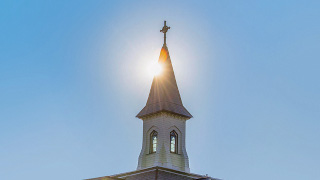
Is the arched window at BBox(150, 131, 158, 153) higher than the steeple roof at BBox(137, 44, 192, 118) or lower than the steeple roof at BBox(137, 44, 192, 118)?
lower

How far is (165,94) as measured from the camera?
43156mm

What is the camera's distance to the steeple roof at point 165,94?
42344 millimetres

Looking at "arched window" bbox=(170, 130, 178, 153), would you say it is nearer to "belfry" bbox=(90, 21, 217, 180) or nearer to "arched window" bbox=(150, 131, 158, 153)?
"belfry" bbox=(90, 21, 217, 180)

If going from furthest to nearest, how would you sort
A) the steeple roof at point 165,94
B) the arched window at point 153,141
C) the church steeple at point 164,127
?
1. the steeple roof at point 165,94
2. the arched window at point 153,141
3. the church steeple at point 164,127

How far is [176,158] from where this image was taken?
41000 mm

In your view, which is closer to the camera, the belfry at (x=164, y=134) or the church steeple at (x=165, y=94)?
the belfry at (x=164, y=134)

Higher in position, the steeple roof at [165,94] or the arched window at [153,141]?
the steeple roof at [165,94]

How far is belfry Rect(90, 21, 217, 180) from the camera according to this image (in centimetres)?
3966

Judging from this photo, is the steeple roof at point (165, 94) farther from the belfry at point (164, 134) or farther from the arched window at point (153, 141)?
the arched window at point (153, 141)

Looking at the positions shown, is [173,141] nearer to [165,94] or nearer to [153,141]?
[153,141]

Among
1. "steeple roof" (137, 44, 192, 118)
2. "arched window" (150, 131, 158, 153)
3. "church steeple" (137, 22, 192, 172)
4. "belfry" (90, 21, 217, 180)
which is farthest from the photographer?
"steeple roof" (137, 44, 192, 118)

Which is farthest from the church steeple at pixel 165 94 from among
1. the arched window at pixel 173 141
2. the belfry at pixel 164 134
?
the arched window at pixel 173 141

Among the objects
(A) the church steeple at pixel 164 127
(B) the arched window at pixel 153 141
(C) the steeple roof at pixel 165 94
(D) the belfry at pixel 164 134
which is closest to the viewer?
(D) the belfry at pixel 164 134

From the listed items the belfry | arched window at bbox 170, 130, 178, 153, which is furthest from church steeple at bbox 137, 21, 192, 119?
arched window at bbox 170, 130, 178, 153
